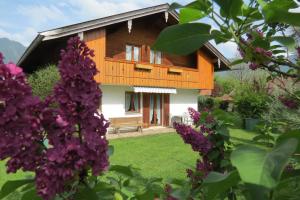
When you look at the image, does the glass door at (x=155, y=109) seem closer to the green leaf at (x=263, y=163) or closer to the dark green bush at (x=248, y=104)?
the dark green bush at (x=248, y=104)

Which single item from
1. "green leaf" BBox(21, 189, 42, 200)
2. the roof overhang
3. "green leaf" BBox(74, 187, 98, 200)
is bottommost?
"green leaf" BBox(21, 189, 42, 200)

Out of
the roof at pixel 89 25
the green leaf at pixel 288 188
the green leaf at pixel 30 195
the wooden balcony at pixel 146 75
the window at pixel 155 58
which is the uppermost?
the roof at pixel 89 25

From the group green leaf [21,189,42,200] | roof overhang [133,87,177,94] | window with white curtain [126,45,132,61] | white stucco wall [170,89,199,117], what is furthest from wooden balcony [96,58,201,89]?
green leaf [21,189,42,200]

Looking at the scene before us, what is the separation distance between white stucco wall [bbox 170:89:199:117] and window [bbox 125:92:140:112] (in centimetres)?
274

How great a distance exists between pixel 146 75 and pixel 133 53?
146 centimetres

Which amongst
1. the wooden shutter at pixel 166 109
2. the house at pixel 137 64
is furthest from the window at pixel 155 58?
the wooden shutter at pixel 166 109

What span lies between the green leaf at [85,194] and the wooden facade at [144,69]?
49.0 feet

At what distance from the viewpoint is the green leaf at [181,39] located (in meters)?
0.89

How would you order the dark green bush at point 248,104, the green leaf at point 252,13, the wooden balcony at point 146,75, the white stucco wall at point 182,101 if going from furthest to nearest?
1. the white stucco wall at point 182,101
2. the dark green bush at point 248,104
3. the wooden balcony at point 146,75
4. the green leaf at point 252,13

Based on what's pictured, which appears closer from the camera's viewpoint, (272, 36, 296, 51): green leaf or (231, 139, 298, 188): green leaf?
(231, 139, 298, 188): green leaf

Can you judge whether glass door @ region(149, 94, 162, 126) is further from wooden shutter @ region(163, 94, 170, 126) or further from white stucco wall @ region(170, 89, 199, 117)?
white stucco wall @ region(170, 89, 199, 117)

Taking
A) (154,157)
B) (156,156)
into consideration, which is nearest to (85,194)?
(154,157)

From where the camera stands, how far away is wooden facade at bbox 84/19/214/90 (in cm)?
1734

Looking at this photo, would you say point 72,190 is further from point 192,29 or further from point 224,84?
point 224,84
